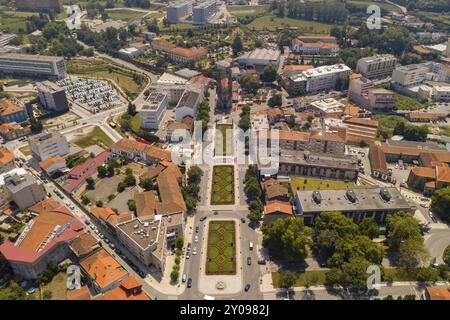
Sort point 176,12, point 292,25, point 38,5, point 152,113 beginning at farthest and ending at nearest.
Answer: point 38,5
point 176,12
point 292,25
point 152,113

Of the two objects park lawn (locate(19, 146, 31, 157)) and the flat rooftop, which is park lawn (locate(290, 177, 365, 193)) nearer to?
the flat rooftop

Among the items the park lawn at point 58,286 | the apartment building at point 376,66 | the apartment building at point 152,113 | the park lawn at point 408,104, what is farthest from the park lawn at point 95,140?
the apartment building at point 376,66

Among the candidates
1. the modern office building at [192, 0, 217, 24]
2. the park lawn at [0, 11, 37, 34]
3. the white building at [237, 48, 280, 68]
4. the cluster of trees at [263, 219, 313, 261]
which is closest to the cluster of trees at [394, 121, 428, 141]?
the cluster of trees at [263, 219, 313, 261]

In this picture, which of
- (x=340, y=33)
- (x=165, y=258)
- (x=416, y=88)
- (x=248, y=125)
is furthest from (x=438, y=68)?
(x=165, y=258)

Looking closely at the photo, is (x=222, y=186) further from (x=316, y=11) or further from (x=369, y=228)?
(x=316, y=11)

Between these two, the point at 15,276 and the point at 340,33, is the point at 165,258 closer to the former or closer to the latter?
the point at 15,276

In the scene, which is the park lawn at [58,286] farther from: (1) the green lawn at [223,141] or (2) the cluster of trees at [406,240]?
(2) the cluster of trees at [406,240]

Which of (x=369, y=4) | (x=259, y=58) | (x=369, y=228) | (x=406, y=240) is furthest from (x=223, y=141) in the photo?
(x=369, y=4)
